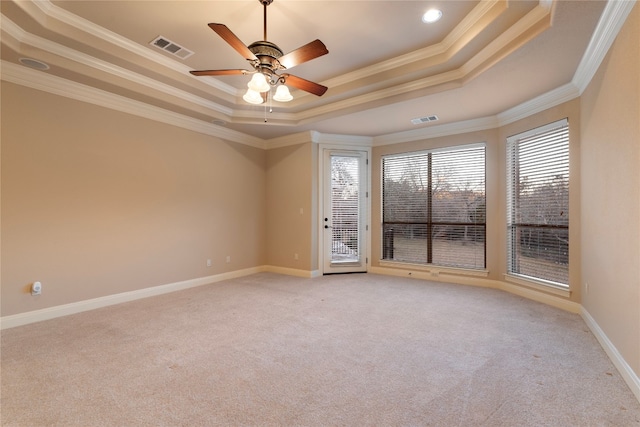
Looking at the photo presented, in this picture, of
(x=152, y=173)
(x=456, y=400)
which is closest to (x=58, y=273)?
(x=152, y=173)

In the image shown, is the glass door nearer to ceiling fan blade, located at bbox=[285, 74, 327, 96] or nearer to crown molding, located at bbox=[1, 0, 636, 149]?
crown molding, located at bbox=[1, 0, 636, 149]

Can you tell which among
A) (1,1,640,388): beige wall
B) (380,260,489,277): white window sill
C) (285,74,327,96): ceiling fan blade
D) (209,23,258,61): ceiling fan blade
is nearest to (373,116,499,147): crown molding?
(1,1,640,388): beige wall

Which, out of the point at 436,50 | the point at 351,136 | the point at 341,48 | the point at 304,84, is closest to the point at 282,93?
the point at 304,84

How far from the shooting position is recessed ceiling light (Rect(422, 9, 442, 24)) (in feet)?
9.27

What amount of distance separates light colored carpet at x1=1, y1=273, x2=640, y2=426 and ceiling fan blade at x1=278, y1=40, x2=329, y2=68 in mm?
2491

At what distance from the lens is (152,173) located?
4582mm

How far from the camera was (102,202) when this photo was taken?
13.2ft

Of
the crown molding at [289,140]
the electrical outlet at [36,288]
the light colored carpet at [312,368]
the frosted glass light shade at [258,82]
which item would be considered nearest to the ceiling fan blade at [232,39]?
the frosted glass light shade at [258,82]

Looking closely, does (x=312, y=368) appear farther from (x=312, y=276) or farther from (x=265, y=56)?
(x=312, y=276)

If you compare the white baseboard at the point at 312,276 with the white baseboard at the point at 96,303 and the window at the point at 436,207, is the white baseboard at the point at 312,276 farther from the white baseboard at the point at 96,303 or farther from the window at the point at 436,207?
the window at the point at 436,207

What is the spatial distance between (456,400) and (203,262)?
4413 mm

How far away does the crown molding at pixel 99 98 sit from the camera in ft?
11.0

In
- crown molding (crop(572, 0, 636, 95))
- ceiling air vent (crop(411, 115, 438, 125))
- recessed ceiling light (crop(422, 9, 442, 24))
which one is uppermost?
recessed ceiling light (crop(422, 9, 442, 24))

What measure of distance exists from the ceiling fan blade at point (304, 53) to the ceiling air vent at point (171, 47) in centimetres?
162
